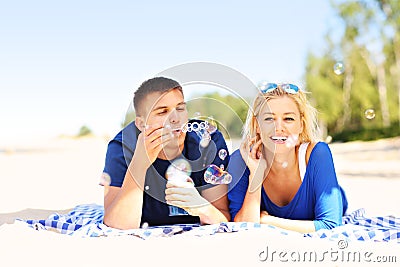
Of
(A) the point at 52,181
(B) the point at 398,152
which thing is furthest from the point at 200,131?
(B) the point at 398,152

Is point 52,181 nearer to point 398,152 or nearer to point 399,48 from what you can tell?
point 398,152

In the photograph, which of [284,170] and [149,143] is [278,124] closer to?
[284,170]

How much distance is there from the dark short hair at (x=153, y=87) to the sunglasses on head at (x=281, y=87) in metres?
0.52

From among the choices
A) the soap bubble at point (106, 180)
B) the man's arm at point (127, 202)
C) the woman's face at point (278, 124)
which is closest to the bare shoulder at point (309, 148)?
the woman's face at point (278, 124)

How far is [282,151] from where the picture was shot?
8.64ft

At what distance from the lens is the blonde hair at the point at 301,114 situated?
8.57 feet

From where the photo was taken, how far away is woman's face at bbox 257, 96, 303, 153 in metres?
2.57

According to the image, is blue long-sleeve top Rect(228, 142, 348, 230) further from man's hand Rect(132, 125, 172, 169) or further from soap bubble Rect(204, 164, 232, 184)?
man's hand Rect(132, 125, 172, 169)

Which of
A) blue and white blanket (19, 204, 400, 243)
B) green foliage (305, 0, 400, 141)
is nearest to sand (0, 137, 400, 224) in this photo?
blue and white blanket (19, 204, 400, 243)

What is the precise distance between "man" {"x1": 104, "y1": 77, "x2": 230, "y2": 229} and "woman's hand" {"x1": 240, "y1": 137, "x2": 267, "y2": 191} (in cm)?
11

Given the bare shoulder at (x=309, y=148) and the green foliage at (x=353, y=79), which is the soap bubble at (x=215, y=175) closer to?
the bare shoulder at (x=309, y=148)

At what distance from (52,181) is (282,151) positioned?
14.8 ft

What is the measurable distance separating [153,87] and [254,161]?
25.0 inches

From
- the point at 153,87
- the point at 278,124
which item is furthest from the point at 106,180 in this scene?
the point at 278,124
